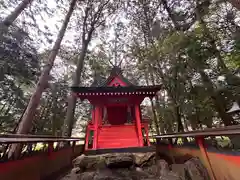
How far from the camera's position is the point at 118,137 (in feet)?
19.8

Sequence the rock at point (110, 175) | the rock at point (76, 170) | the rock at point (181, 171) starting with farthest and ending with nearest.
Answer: the rock at point (76, 170)
the rock at point (110, 175)
the rock at point (181, 171)

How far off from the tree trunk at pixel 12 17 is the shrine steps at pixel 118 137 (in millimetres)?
5806

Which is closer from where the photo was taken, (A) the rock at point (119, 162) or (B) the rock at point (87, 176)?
(B) the rock at point (87, 176)

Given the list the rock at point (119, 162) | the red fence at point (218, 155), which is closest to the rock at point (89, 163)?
the rock at point (119, 162)

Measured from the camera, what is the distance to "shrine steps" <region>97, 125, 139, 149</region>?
19.1 feet

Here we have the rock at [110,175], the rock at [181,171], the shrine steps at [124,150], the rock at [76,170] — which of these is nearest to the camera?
the rock at [181,171]

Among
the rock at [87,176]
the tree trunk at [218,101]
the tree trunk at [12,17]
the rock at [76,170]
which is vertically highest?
the tree trunk at [12,17]

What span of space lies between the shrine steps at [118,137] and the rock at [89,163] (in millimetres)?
1419

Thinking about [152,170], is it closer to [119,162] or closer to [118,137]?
[119,162]

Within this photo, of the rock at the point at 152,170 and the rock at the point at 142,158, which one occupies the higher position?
the rock at the point at 142,158

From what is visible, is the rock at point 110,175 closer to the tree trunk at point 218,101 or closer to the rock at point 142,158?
the rock at point 142,158

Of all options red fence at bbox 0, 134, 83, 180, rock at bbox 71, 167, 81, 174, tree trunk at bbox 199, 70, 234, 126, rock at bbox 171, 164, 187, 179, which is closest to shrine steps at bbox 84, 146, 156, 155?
rock at bbox 71, 167, 81, 174

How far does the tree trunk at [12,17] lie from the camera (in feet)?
17.1

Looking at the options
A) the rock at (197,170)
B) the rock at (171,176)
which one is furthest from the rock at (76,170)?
the rock at (197,170)
